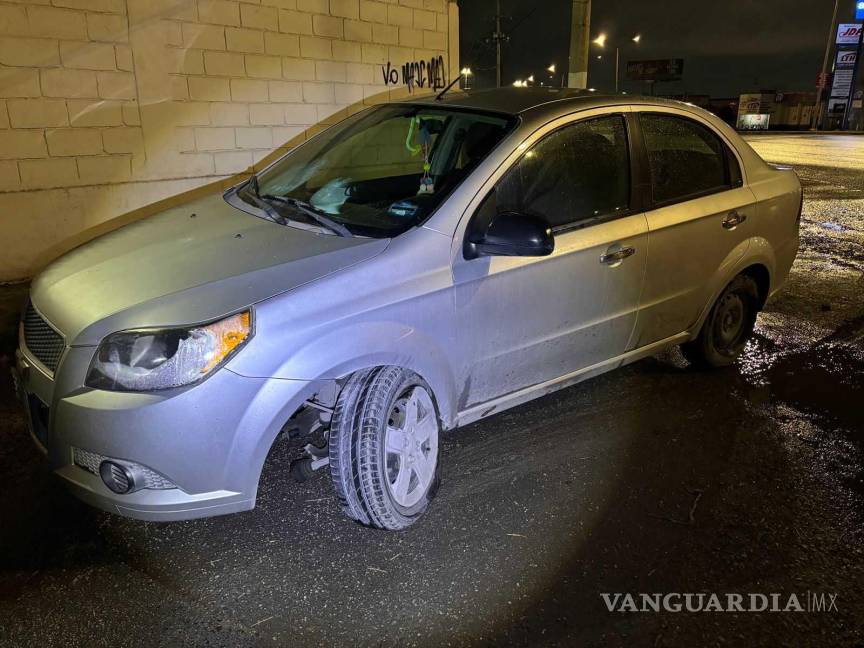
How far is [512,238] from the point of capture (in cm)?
276

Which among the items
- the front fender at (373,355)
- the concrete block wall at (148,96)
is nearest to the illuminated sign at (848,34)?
the concrete block wall at (148,96)

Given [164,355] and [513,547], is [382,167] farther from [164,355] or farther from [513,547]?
[513,547]

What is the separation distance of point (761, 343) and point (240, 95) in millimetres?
5991

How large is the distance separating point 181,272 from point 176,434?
26.6 inches

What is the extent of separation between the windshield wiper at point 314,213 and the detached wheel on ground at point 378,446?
25.2 inches

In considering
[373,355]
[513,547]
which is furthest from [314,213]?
[513,547]

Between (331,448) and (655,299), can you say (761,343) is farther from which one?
(331,448)

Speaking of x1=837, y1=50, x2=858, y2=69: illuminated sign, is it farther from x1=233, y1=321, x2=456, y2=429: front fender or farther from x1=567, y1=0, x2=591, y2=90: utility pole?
x1=233, y1=321, x2=456, y2=429: front fender

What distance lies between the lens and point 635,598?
2.48 metres

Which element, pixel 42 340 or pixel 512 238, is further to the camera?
pixel 512 238

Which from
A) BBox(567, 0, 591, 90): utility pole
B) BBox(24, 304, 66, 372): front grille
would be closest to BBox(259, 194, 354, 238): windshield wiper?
BBox(24, 304, 66, 372): front grille

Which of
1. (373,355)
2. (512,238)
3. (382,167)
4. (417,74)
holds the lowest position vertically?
(373,355)

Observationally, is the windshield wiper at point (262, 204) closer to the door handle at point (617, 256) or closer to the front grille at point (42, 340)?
the front grille at point (42, 340)

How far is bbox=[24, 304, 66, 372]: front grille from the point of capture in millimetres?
2465
